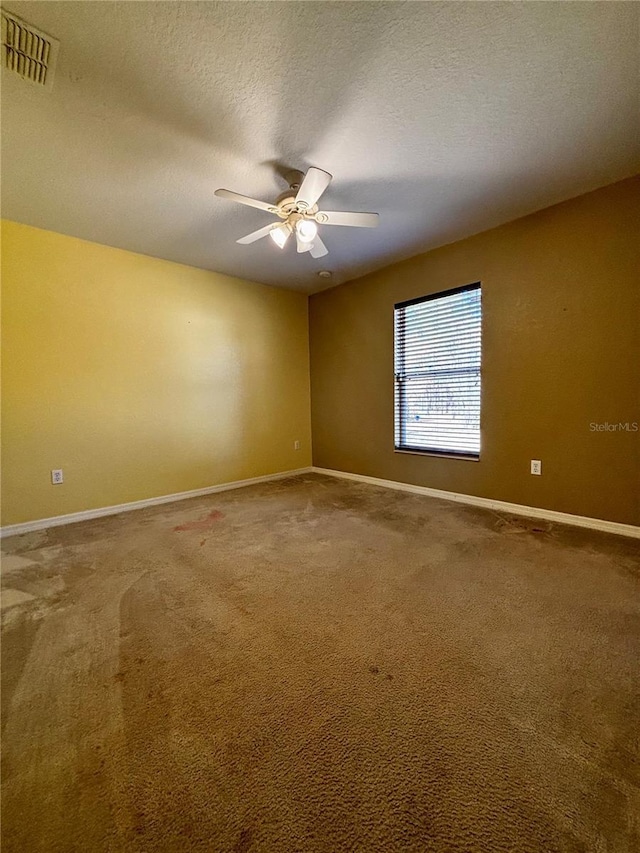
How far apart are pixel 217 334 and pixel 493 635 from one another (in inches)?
145

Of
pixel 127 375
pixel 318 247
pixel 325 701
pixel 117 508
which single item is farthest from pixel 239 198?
pixel 117 508

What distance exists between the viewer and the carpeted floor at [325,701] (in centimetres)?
80

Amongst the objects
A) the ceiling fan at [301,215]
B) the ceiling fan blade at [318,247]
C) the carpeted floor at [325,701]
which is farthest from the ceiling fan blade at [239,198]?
the carpeted floor at [325,701]

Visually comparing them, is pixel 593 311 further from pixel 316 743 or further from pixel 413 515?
pixel 316 743

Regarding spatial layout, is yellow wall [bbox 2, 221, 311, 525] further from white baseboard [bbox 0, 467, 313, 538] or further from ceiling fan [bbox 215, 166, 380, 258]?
ceiling fan [bbox 215, 166, 380, 258]

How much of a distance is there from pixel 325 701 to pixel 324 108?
2578 millimetres

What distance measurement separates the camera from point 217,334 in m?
3.87

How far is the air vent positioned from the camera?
1.31m

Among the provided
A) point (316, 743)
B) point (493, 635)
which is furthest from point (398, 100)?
point (316, 743)

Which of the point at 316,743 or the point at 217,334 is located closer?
the point at 316,743

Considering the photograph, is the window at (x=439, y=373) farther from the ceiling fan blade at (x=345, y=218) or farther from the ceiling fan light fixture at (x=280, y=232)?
the ceiling fan light fixture at (x=280, y=232)

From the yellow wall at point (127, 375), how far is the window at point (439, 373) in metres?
1.65

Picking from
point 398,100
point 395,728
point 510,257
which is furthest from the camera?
point 510,257

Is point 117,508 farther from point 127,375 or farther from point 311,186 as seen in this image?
point 311,186
